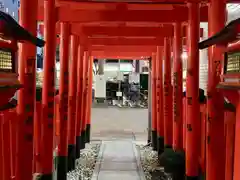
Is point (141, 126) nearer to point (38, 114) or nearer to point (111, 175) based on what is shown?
point (111, 175)

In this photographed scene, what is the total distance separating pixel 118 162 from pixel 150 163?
0.58 metres

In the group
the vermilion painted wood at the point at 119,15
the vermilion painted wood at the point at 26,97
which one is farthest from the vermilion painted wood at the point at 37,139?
the vermilion painted wood at the point at 119,15

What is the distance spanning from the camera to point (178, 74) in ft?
16.9

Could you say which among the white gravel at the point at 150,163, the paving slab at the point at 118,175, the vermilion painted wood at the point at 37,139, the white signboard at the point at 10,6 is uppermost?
the white signboard at the point at 10,6

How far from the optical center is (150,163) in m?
6.56

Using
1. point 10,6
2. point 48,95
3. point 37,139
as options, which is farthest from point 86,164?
point 10,6

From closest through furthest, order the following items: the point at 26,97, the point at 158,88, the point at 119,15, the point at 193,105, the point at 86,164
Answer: the point at 26,97
the point at 193,105
the point at 119,15
the point at 86,164
the point at 158,88

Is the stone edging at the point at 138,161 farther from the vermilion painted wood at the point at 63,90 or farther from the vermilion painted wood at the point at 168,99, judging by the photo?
the vermilion painted wood at the point at 63,90

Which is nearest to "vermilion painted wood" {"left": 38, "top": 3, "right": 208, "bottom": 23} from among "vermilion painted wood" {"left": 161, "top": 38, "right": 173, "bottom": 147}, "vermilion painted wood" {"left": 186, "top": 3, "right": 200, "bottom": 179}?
"vermilion painted wood" {"left": 186, "top": 3, "right": 200, "bottom": 179}

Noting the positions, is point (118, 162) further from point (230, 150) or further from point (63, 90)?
point (230, 150)

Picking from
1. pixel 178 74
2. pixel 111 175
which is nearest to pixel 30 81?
pixel 178 74

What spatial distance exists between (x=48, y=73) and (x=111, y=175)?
224 cm

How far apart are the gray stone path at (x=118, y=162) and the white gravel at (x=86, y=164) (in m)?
0.10

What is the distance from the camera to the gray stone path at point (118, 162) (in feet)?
18.4
